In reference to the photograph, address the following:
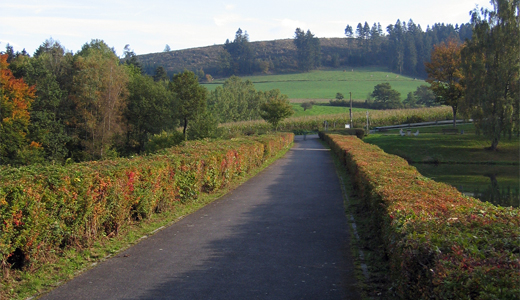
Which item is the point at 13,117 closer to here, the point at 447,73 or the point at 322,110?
the point at 447,73

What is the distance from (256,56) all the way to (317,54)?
94.4 ft

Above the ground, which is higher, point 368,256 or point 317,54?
point 317,54

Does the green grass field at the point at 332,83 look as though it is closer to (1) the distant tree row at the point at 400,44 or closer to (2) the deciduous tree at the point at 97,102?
(1) the distant tree row at the point at 400,44

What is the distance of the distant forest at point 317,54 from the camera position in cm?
14512

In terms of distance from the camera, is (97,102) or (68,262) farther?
(97,102)

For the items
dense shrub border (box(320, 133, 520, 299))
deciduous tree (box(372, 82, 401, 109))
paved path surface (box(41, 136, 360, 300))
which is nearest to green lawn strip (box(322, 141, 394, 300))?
paved path surface (box(41, 136, 360, 300))

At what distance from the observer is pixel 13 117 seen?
4094 centimetres

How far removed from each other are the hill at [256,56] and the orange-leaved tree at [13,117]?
373ft

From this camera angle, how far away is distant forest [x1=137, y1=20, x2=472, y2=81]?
14512 centimetres

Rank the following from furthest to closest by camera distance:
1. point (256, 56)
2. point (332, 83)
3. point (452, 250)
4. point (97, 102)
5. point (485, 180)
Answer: point (256, 56), point (332, 83), point (97, 102), point (485, 180), point (452, 250)

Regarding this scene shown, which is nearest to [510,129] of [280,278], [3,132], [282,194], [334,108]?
[282,194]

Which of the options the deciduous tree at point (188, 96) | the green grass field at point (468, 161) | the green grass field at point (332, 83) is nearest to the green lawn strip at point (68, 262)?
the green grass field at point (468, 161)

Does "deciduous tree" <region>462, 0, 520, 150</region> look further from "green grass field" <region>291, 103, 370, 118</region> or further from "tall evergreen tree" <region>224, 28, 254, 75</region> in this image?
"tall evergreen tree" <region>224, 28, 254, 75</region>

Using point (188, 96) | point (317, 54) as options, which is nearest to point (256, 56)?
point (317, 54)
